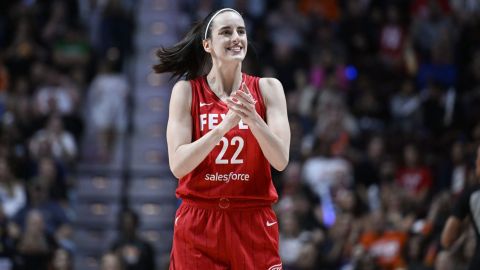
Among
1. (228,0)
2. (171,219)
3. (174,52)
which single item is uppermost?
(228,0)

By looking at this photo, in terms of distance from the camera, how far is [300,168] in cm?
1396

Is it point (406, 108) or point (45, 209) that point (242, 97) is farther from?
point (406, 108)

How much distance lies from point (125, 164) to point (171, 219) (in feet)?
4.29

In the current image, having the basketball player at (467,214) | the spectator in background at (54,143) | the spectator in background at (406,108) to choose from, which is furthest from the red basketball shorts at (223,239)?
the spectator in background at (406,108)

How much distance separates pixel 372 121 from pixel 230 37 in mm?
9588

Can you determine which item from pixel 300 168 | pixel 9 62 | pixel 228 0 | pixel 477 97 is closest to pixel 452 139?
pixel 477 97

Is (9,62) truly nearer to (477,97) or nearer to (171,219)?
(171,219)

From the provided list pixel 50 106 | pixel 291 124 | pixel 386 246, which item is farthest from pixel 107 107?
pixel 386 246

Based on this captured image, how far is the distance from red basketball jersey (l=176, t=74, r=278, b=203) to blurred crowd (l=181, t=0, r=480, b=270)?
3.46 metres

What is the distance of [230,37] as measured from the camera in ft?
20.2

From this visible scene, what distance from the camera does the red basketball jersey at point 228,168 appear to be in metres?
6.10

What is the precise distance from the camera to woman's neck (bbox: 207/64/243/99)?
632 centimetres

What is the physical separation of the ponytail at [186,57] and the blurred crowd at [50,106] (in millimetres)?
6156

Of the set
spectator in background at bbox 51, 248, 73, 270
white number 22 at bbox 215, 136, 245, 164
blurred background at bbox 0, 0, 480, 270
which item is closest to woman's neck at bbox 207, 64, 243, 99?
white number 22 at bbox 215, 136, 245, 164
